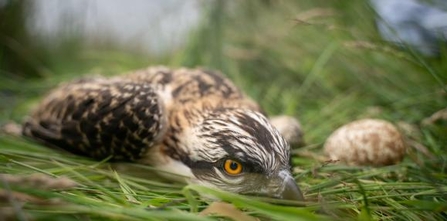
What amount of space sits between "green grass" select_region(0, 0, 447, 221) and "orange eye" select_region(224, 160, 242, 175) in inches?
12.2

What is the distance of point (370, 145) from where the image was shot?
128 inches

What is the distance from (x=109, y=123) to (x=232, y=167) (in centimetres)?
81

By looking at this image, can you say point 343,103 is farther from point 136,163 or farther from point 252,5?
point 136,163

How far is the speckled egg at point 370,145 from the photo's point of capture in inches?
127

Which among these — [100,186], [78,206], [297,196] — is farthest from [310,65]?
[78,206]

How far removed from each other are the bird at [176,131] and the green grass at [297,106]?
137 millimetres

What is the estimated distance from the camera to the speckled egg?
3.22 m

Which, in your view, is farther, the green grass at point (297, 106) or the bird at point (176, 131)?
the bird at point (176, 131)

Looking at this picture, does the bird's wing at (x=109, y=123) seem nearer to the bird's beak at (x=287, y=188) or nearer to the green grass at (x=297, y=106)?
the green grass at (x=297, y=106)

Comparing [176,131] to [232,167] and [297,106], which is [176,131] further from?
[297,106]

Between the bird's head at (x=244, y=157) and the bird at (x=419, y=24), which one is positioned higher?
the bird at (x=419, y=24)

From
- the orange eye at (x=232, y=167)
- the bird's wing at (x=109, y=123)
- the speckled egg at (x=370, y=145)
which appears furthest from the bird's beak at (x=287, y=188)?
A: the bird's wing at (x=109, y=123)

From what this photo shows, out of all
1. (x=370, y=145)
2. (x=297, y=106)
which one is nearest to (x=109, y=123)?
(x=370, y=145)

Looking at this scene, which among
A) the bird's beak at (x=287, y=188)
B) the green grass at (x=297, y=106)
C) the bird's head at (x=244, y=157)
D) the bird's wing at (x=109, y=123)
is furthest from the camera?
the bird's wing at (x=109, y=123)
